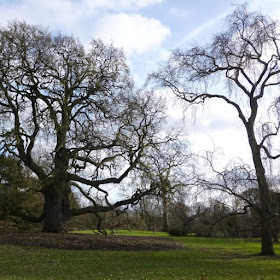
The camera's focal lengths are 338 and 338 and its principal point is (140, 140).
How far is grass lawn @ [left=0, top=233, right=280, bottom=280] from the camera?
9.40 meters

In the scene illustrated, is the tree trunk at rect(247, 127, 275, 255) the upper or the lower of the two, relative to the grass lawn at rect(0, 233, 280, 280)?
upper

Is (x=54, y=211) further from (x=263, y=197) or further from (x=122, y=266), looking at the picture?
(x=263, y=197)

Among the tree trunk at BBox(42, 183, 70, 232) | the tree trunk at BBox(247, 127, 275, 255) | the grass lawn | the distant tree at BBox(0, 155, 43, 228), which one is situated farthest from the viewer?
the tree trunk at BBox(42, 183, 70, 232)

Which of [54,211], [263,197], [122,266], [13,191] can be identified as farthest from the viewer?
[13,191]

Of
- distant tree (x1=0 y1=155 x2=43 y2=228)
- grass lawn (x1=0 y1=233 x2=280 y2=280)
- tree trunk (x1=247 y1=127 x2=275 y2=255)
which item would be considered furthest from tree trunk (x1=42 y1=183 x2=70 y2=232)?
tree trunk (x1=247 y1=127 x2=275 y2=255)

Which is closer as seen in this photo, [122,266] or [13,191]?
[122,266]

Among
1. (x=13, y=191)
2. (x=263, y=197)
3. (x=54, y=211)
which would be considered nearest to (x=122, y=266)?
(x=263, y=197)

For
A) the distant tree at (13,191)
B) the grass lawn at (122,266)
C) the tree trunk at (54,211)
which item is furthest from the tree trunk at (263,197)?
the distant tree at (13,191)

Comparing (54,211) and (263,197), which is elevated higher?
(263,197)

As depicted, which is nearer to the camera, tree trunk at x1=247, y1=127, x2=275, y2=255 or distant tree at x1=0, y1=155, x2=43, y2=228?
tree trunk at x1=247, y1=127, x2=275, y2=255

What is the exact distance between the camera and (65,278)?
348 inches

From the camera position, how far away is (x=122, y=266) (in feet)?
36.2

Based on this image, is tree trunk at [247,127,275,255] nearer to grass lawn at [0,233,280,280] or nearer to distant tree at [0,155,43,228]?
grass lawn at [0,233,280,280]

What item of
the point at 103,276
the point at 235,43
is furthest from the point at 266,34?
the point at 103,276
